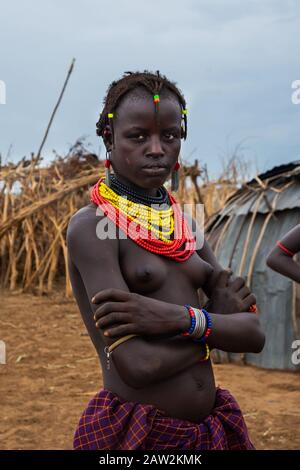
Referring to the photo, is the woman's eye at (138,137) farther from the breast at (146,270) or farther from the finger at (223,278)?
the finger at (223,278)

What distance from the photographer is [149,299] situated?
1.78 meters

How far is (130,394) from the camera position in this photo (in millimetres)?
1887

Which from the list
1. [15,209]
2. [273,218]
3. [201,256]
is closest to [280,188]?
[273,218]

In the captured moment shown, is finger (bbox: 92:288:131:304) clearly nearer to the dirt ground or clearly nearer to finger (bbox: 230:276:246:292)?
finger (bbox: 230:276:246:292)

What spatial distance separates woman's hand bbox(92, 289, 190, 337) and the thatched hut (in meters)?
4.96

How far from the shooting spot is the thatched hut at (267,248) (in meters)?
6.58

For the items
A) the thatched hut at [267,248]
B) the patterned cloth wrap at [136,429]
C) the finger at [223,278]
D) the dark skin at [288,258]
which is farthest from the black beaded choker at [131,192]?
the thatched hut at [267,248]

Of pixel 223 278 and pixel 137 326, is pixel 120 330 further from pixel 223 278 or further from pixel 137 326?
pixel 223 278

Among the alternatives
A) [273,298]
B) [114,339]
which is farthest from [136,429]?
[273,298]

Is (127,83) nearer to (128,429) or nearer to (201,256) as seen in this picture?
(201,256)

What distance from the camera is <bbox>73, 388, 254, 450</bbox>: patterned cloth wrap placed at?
6.04 ft

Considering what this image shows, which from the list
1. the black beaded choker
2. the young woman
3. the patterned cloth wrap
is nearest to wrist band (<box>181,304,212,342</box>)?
the young woman

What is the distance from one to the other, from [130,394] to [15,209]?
34.1ft

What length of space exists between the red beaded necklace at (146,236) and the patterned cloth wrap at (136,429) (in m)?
0.48
